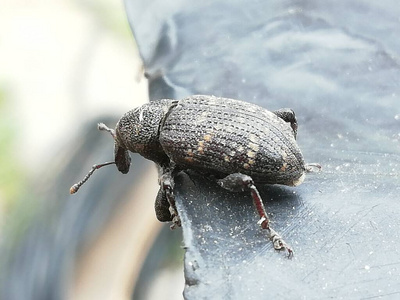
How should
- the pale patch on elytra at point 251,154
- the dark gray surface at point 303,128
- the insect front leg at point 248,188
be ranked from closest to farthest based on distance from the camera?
the dark gray surface at point 303,128 < the insect front leg at point 248,188 < the pale patch on elytra at point 251,154

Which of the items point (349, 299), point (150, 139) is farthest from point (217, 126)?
point (349, 299)

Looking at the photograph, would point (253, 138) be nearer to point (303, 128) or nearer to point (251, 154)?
point (251, 154)

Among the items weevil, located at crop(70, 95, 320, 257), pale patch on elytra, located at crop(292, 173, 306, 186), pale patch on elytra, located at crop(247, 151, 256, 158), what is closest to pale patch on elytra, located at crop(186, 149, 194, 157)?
weevil, located at crop(70, 95, 320, 257)

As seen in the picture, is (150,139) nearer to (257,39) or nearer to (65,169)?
(257,39)

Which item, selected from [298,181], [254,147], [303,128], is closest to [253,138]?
[254,147]

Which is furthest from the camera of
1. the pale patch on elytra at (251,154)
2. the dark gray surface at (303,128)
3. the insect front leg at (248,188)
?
the pale patch on elytra at (251,154)

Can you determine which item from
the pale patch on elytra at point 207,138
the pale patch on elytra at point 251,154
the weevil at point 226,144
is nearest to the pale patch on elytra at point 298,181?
the weevil at point 226,144

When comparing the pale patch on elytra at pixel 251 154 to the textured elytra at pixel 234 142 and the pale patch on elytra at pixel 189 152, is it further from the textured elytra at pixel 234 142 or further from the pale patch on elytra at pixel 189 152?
the pale patch on elytra at pixel 189 152
